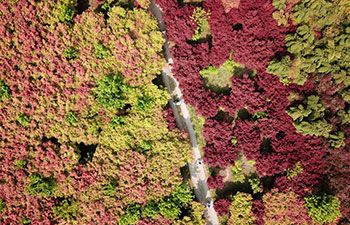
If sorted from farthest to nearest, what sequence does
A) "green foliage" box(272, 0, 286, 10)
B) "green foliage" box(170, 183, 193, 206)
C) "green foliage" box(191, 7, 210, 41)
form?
"green foliage" box(170, 183, 193, 206) < "green foliage" box(191, 7, 210, 41) < "green foliage" box(272, 0, 286, 10)

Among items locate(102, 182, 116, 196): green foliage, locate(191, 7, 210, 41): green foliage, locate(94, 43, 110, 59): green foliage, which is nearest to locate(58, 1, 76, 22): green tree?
locate(94, 43, 110, 59): green foliage

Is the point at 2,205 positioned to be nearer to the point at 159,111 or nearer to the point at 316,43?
the point at 159,111

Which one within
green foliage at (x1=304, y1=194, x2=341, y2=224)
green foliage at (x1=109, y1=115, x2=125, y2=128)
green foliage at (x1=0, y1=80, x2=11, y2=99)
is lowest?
green foliage at (x1=304, y1=194, x2=341, y2=224)

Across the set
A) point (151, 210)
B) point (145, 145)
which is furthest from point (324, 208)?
point (145, 145)

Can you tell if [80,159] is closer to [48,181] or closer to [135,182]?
[48,181]

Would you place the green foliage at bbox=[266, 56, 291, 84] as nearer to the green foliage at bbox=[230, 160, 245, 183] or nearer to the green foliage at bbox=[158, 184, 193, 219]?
the green foliage at bbox=[230, 160, 245, 183]
